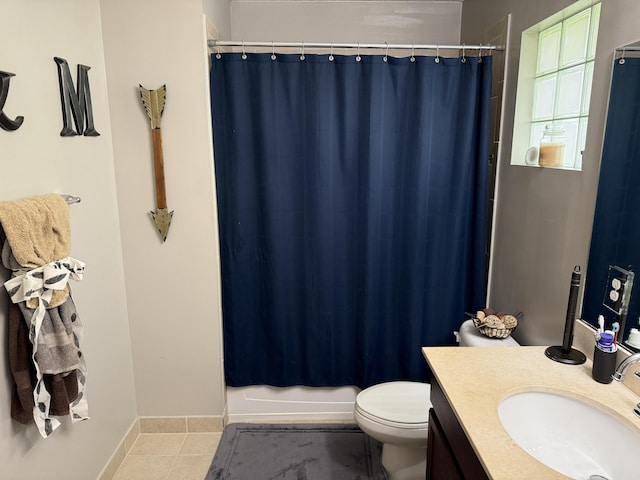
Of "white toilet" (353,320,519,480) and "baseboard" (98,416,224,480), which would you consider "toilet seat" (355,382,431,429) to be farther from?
"baseboard" (98,416,224,480)

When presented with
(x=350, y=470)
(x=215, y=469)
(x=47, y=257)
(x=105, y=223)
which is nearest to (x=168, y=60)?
(x=105, y=223)

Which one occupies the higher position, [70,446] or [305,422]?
[70,446]

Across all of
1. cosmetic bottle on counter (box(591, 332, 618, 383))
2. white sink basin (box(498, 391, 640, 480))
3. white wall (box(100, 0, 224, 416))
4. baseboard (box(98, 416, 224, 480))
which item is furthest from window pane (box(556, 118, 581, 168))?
baseboard (box(98, 416, 224, 480))

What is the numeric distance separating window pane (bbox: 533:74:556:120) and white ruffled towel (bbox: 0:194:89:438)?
6.59 feet

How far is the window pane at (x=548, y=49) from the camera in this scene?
6.42 feet

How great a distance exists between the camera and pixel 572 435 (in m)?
1.35

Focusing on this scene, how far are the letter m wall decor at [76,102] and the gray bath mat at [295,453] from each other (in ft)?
5.48

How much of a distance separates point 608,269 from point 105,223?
2.06 metres

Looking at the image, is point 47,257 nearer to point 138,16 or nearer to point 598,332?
point 138,16

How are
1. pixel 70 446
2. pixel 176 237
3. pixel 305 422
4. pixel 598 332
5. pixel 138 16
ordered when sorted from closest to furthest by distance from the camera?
pixel 598 332, pixel 70 446, pixel 138 16, pixel 176 237, pixel 305 422

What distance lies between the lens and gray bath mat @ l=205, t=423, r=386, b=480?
2223 mm

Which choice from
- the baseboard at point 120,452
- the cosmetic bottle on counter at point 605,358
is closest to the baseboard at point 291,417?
the baseboard at point 120,452

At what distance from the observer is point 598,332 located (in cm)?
146

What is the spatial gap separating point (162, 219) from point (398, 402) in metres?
1.42
